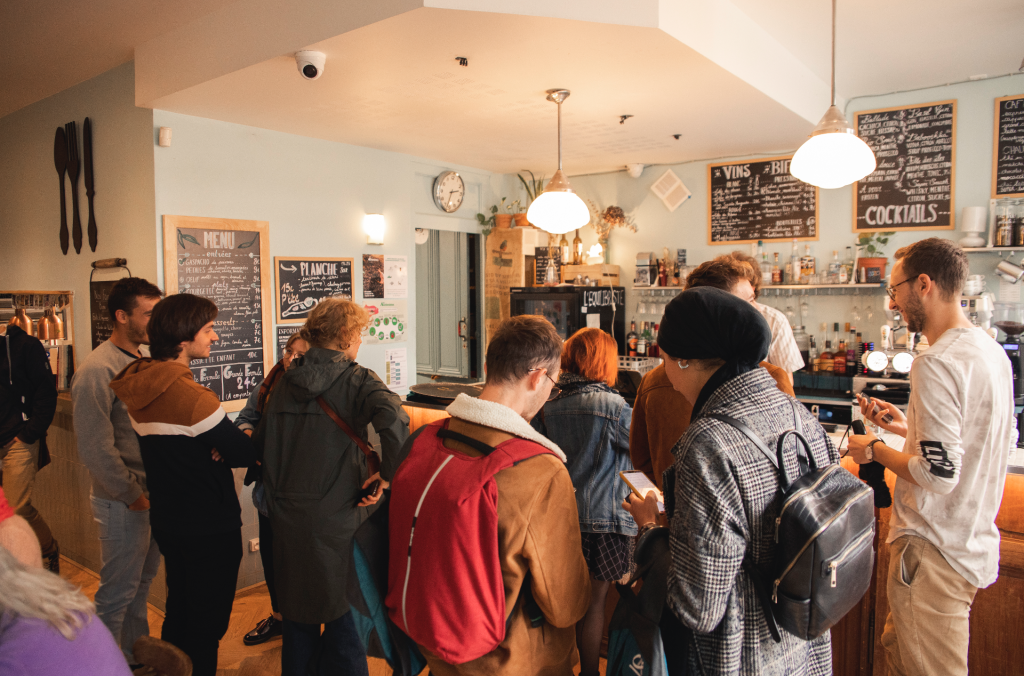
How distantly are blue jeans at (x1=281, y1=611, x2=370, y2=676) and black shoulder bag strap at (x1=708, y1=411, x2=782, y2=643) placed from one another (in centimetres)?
165

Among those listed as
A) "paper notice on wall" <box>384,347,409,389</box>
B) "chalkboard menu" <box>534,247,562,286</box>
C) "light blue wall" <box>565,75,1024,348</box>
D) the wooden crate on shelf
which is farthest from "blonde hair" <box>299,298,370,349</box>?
"chalkboard menu" <box>534,247,562,286</box>

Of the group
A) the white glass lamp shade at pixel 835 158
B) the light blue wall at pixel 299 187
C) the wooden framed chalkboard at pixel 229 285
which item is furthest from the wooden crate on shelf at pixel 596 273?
the white glass lamp shade at pixel 835 158

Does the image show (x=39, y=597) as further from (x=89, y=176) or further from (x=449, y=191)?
(x=449, y=191)

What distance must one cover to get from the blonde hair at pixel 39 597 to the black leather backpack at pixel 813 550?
1.16 m

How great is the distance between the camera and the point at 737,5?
3318mm

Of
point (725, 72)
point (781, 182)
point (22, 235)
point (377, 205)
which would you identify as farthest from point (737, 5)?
point (22, 235)

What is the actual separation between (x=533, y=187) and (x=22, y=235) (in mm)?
4356

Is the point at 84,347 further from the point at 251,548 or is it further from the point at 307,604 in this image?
the point at 307,604

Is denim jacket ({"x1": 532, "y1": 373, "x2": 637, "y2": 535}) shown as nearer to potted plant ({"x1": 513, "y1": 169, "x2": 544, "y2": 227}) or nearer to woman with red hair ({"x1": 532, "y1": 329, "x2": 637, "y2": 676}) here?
woman with red hair ({"x1": 532, "y1": 329, "x2": 637, "y2": 676})

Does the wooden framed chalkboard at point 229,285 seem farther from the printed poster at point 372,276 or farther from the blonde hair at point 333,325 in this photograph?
the blonde hair at point 333,325

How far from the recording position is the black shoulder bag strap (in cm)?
126

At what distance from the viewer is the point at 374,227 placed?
191 inches

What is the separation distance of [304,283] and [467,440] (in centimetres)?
339

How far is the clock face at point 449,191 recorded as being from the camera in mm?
5543
